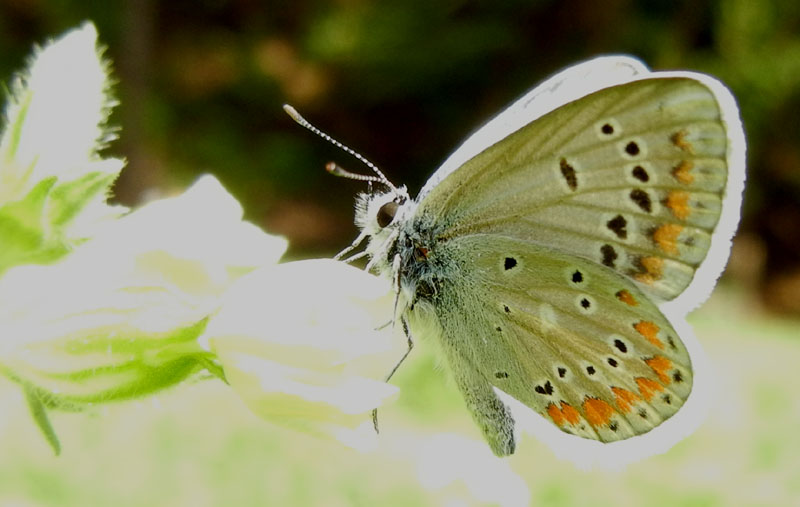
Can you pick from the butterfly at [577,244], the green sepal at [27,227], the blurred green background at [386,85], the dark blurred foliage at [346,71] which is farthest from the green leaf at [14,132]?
the dark blurred foliage at [346,71]

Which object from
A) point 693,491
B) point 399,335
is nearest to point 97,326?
point 693,491

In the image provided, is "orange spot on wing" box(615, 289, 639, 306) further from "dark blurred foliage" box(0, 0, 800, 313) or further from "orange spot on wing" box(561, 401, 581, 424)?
"dark blurred foliage" box(0, 0, 800, 313)

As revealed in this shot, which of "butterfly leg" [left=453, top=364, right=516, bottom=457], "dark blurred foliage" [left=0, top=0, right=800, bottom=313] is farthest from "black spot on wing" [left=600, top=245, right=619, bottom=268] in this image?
"dark blurred foliage" [left=0, top=0, right=800, bottom=313]

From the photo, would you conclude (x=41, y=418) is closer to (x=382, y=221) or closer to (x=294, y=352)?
(x=294, y=352)

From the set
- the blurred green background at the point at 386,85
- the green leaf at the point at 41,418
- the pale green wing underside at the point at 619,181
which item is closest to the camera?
the green leaf at the point at 41,418

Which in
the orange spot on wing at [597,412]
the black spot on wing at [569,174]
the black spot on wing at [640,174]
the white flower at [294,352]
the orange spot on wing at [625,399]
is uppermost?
the black spot on wing at [640,174]

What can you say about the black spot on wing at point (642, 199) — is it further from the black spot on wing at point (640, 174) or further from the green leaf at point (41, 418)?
the green leaf at point (41, 418)

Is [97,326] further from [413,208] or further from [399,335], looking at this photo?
[399,335]

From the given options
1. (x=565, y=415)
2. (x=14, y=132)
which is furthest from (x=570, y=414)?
(x=14, y=132)

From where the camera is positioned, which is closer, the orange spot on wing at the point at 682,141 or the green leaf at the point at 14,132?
the green leaf at the point at 14,132
